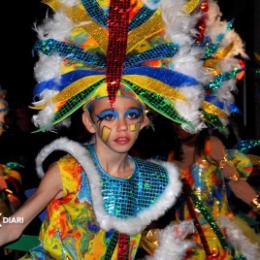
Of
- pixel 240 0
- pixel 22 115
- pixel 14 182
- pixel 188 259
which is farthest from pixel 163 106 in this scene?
pixel 240 0

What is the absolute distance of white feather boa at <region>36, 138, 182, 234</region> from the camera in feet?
8.41

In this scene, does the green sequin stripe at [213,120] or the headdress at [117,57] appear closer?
the headdress at [117,57]

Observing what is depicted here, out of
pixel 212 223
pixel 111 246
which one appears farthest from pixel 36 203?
pixel 212 223

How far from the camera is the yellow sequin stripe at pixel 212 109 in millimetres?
3053

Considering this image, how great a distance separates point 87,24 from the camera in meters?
2.58

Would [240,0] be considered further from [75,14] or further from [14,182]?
[75,14]

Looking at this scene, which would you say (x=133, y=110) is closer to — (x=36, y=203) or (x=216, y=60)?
(x=36, y=203)

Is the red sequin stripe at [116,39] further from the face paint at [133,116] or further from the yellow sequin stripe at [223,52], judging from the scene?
the yellow sequin stripe at [223,52]

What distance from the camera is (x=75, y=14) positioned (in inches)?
102

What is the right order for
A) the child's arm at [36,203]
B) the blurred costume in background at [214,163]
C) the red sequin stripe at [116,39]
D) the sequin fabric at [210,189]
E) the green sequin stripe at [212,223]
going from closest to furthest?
the child's arm at [36,203] < the red sequin stripe at [116,39] < the blurred costume in background at [214,163] < the green sequin stripe at [212,223] < the sequin fabric at [210,189]

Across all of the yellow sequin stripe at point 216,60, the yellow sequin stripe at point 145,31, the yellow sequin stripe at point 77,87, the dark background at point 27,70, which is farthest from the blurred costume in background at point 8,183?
the yellow sequin stripe at point 145,31

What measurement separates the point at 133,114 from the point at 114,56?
0.88ft

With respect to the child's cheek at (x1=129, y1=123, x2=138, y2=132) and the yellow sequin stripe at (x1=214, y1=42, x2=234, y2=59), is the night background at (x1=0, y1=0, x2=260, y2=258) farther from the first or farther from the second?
the child's cheek at (x1=129, y1=123, x2=138, y2=132)

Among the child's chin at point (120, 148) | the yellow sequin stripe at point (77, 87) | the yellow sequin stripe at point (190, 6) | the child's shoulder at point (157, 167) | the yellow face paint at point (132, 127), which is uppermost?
the yellow sequin stripe at point (190, 6)
